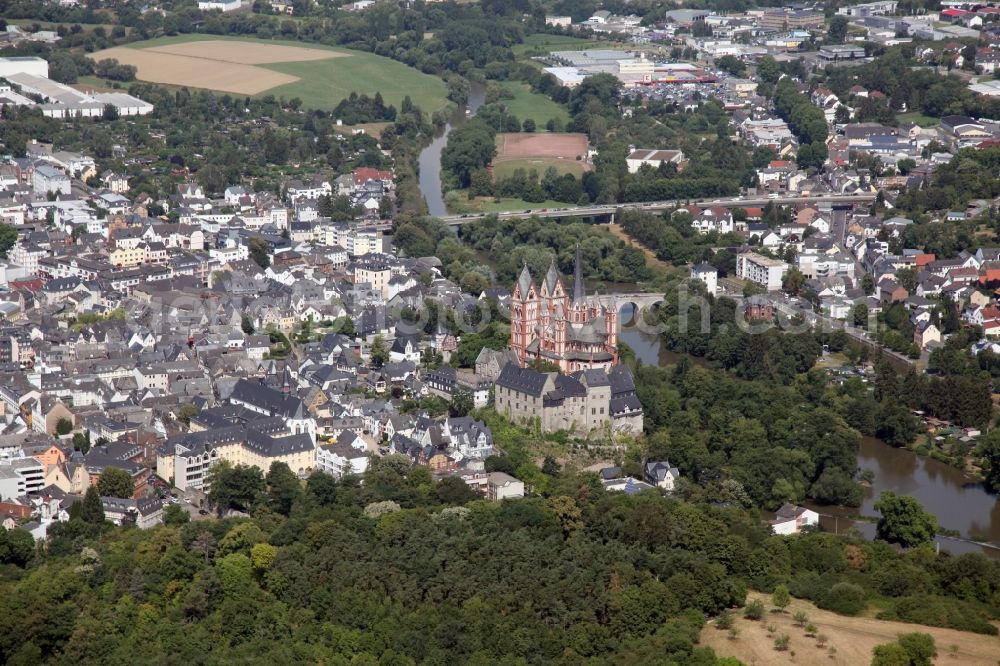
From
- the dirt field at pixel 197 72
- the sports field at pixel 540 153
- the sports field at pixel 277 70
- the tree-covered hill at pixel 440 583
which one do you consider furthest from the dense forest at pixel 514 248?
the dirt field at pixel 197 72

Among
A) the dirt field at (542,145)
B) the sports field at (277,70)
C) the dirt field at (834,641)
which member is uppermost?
the sports field at (277,70)

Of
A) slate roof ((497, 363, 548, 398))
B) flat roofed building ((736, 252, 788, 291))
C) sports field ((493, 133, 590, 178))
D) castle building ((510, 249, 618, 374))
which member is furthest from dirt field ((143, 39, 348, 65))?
slate roof ((497, 363, 548, 398))

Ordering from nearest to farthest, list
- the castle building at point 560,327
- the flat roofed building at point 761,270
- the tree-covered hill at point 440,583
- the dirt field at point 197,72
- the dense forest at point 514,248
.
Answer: the tree-covered hill at point 440,583 < the castle building at point 560,327 < the flat roofed building at point 761,270 < the dense forest at point 514,248 < the dirt field at point 197,72

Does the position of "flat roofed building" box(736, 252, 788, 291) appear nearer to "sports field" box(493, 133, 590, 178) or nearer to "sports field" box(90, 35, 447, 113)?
"sports field" box(493, 133, 590, 178)

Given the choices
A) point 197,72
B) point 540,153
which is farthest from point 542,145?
point 197,72

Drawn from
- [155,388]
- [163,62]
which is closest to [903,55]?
[163,62]

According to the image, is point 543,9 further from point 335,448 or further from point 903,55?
point 335,448

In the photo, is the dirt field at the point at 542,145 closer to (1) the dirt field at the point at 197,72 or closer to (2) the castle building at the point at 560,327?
(1) the dirt field at the point at 197,72
